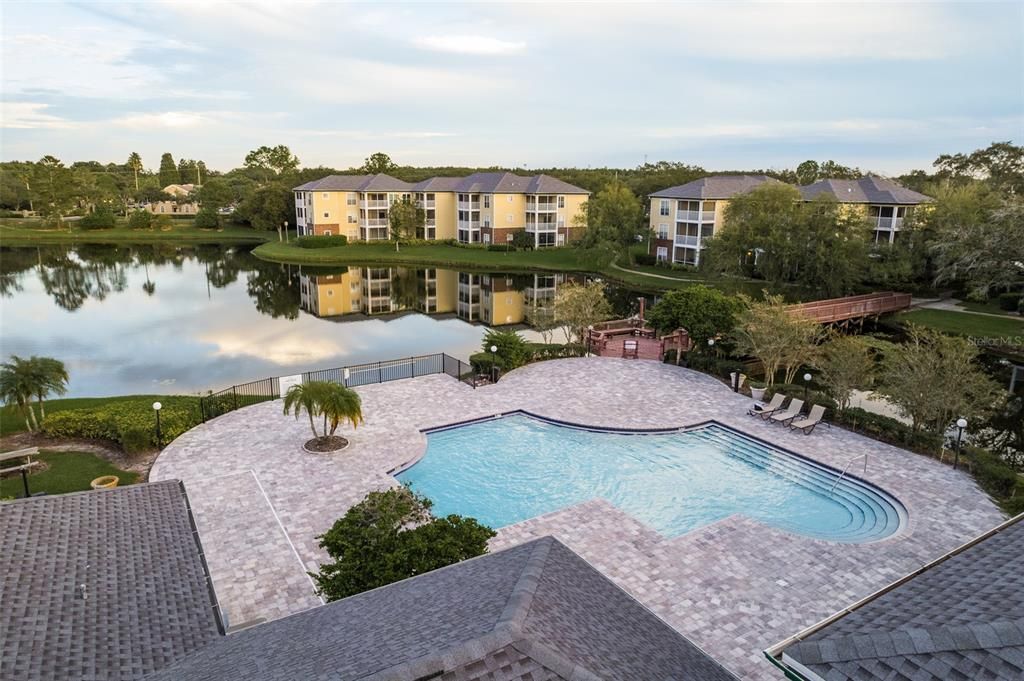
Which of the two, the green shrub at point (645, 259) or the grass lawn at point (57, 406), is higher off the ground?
the green shrub at point (645, 259)

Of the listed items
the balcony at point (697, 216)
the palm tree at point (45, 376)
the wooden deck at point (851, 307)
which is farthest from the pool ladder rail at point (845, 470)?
the balcony at point (697, 216)

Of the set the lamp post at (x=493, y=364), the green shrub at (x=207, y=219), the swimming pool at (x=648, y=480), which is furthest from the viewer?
the green shrub at (x=207, y=219)

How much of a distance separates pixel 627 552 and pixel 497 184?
57434mm

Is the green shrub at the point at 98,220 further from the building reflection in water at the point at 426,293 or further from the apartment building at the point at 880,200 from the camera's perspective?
the apartment building at the point at 880,200

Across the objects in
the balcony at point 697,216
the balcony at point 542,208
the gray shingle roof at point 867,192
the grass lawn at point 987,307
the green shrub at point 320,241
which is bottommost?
the grass lawn at point 987,307

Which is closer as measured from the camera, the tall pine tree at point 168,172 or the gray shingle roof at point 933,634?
the gray shingle roof at point 933,634

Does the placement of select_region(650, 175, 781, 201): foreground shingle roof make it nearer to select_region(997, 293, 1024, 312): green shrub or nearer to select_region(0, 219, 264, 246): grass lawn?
select_region(997, 293, 1024, 312): green shrub

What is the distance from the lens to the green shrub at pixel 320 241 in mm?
66000

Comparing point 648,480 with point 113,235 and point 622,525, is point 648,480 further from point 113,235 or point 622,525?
point 113,235

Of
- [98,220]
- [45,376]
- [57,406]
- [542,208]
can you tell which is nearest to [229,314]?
[57,406]

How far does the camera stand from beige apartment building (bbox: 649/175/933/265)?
4768 cm

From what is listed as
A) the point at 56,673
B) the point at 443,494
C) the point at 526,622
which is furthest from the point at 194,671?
the point at 443,494

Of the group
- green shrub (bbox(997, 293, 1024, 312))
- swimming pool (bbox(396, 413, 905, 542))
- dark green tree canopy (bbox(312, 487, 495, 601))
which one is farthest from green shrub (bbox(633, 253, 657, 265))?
dark green tree canopy (bbox(312, 487, 495, 601))

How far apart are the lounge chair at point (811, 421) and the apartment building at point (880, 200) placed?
32146mm
